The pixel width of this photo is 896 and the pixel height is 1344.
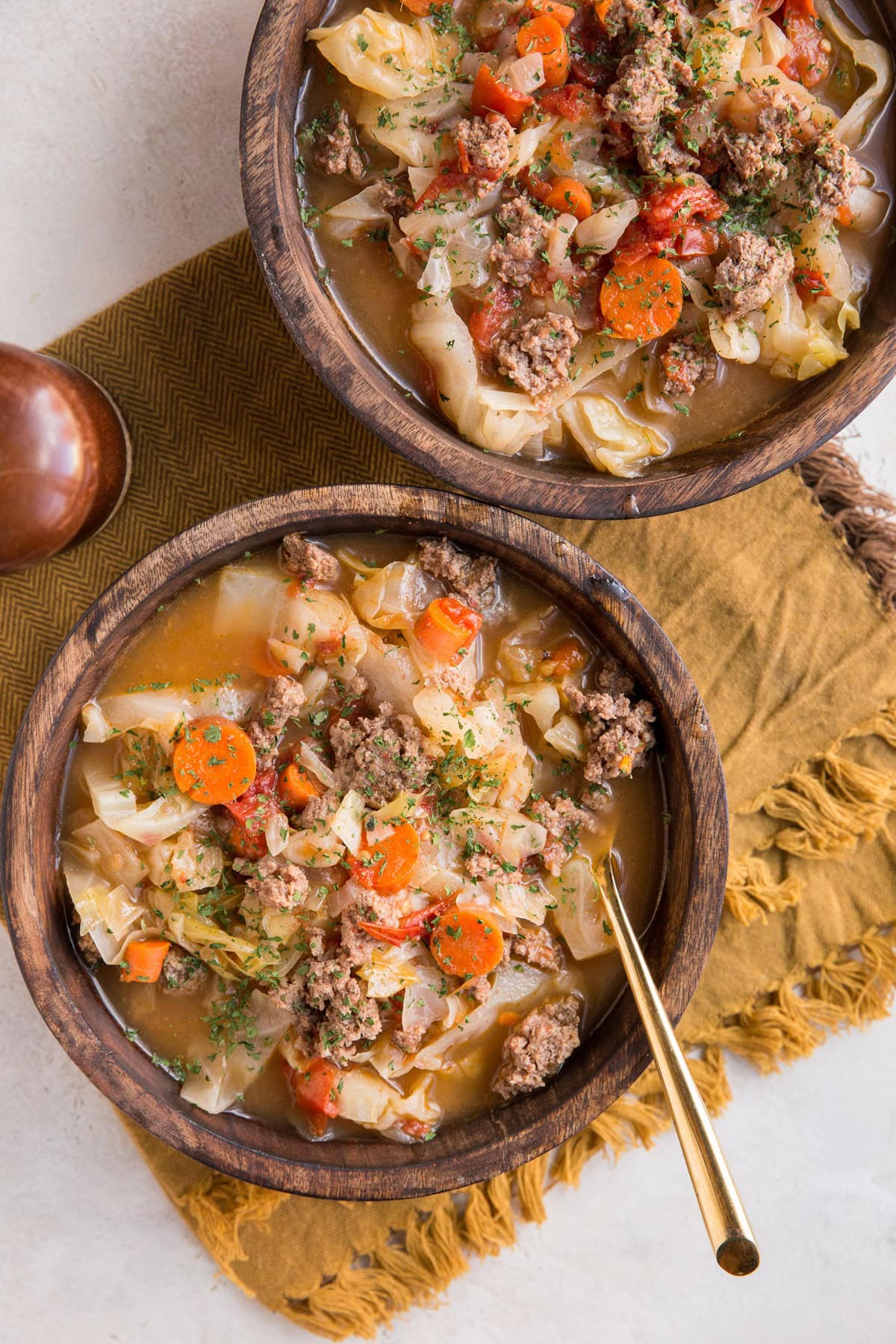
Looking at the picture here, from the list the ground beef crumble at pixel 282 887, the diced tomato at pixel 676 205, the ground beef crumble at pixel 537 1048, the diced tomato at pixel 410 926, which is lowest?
the ground beef crumble at pixel 537 1048

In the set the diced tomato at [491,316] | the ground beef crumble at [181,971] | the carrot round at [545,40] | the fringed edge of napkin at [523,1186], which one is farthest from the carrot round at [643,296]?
the fringed edge of napkin at [523,1186]

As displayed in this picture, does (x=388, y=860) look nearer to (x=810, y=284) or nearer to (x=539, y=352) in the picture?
(x=539, y=352)

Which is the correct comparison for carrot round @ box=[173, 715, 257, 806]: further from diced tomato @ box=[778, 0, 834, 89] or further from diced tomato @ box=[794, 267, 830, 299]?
diced tomato @ box=[778, 0, 834, 89]

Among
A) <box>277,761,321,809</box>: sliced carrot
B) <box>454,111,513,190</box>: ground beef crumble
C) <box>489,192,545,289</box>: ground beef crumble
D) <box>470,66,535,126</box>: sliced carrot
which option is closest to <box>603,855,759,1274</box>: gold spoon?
<box>277,761,321,809</box>: sliced carrot

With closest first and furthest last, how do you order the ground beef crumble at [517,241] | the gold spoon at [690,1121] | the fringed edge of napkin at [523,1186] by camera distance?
1. the gold spoon at [690,1121]
2. the ground beef crumble at [517,241]
3. the fringed edge of napkin at [523,1186]

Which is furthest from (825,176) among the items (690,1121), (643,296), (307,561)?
(690,1121)

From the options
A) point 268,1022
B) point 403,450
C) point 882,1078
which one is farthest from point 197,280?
point 882,1078

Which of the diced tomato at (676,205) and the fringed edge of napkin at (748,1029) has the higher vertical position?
the diced tomato at (676,205)

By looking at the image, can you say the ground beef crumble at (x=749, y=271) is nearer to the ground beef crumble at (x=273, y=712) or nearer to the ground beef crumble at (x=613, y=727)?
the ground beef crumble at (x=613, y=727)

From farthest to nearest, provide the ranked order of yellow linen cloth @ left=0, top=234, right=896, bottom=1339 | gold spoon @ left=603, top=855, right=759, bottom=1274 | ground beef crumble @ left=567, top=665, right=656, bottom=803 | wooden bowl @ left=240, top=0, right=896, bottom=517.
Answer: yellow linen cloth @ left=0, top=234, right=896, bottom=1339
ground beef crumble @ left=567, top=665, right=656, bottom=803
wooden bowl @ left=240, top=0, right=896, bottom=517
gold spoon @ left=603, top=855, right=759, bottom=1274
